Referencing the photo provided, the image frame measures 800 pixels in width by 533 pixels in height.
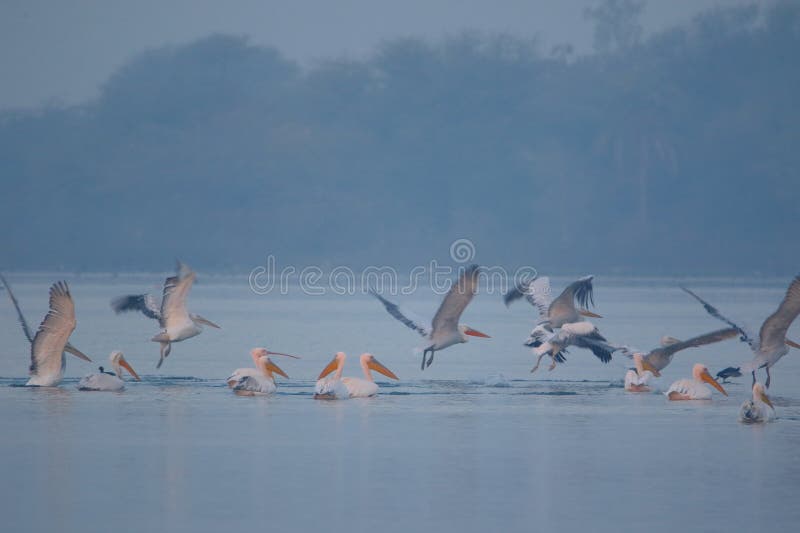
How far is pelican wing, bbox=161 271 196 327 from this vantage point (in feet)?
48.7

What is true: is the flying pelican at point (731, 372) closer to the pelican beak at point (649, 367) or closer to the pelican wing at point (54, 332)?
the pelican beak at point (649, 367)

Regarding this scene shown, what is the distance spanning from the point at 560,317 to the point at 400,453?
5.63 meters

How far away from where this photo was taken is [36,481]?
30.7 feet

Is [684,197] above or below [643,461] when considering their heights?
above

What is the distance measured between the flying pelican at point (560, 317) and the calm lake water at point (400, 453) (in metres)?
0.36

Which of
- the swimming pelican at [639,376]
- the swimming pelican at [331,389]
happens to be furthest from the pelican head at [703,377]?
the swimming pelican at [331,389]

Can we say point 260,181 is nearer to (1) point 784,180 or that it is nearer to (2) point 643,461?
(1) point 784,180

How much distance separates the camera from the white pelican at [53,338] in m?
13.6

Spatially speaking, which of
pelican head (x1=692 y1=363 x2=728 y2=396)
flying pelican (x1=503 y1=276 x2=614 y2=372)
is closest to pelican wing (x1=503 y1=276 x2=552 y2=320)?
flying pelican (x1=503 y1=276 x2=614 y2=372)

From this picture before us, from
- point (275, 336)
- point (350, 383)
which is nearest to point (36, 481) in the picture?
point (350, 383)

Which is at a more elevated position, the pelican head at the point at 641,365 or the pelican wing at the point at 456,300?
the pelican wing at the point at 456,300

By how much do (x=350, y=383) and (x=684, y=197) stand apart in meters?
68.4

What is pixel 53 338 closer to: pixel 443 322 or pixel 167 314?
pixel 167 314

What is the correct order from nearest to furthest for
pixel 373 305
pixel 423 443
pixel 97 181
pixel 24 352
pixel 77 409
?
pixel 423 443
pixel 77 409
pixel 24 352
pixel 373 305
pixel 97 181
